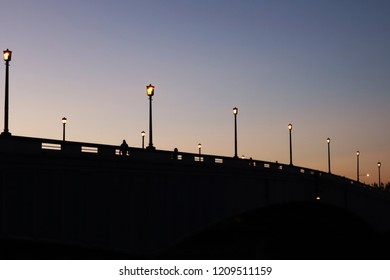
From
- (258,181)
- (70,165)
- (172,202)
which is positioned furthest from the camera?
(258,181)

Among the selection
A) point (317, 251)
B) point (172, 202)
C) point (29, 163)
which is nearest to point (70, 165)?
point (29, 163)

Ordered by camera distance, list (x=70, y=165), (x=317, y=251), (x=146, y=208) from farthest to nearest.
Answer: (x=317, y=251), (x=146, y=208), (x=70, y=165)

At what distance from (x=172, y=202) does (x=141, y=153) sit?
10.8ft

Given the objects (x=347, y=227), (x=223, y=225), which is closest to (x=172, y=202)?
(x=223, y=225)

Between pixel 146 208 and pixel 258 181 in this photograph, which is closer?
pixel 146 208

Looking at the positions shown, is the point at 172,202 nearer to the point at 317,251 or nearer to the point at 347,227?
the point at 317,251

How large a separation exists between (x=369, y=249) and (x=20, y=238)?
198ft

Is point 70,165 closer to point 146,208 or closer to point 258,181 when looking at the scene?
point 146,208

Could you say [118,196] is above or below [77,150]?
below

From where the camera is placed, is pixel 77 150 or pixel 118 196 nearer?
pixel 77 150

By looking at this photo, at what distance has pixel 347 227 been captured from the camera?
7556 centimetres
